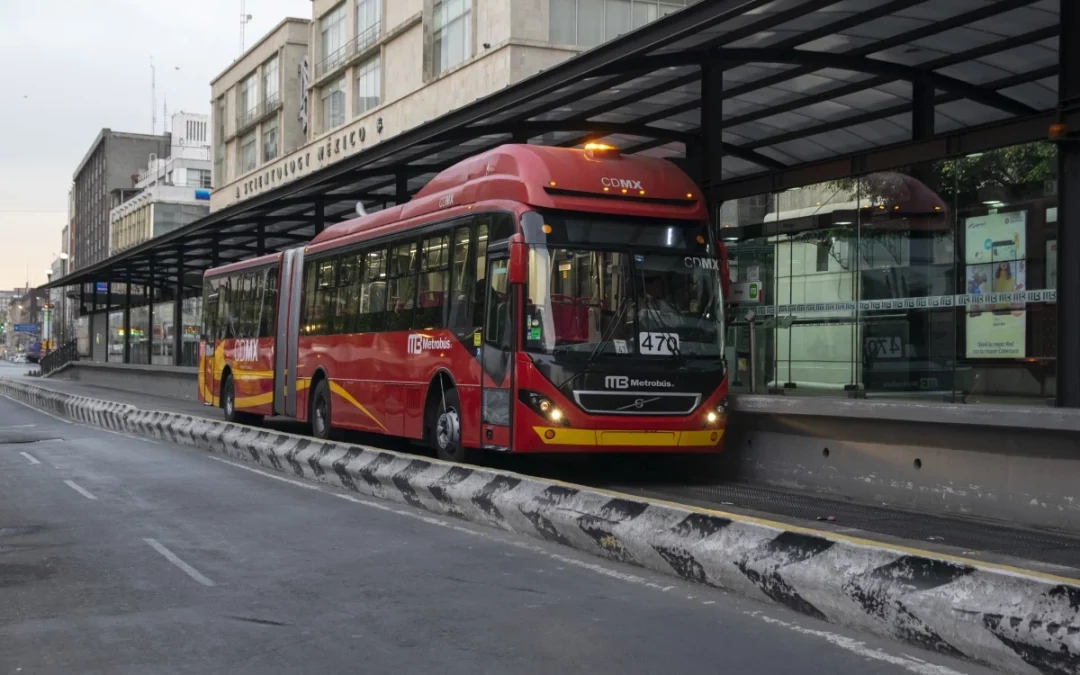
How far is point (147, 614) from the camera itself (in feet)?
23.9

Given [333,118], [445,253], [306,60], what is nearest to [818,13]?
[445,253]

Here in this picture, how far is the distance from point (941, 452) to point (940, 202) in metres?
2.47

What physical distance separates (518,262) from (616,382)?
5.60ft

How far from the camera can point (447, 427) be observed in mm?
15344

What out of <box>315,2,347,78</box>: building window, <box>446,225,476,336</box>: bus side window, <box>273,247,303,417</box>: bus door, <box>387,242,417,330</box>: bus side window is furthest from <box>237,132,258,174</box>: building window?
<box>446,225,476,336</box>: bus side window

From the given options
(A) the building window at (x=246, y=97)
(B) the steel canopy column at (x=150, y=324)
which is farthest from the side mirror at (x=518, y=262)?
(A) the building window at (x=246, y=97)

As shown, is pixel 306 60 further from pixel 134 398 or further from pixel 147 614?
pixel 147 614

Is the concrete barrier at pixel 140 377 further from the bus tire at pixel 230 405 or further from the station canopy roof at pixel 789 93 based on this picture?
the station canopy roof at pixel 789 93

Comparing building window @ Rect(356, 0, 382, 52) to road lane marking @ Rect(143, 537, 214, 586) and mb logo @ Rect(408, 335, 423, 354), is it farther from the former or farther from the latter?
road lane marking @ Rect(143, 537, 214, 586)

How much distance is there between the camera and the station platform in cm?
924

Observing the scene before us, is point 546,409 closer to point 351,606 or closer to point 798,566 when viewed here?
point 351,606

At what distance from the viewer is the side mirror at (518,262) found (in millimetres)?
13344

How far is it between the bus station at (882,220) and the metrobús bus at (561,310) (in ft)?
2.97

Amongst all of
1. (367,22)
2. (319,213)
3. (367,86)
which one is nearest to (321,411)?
(319,213)
